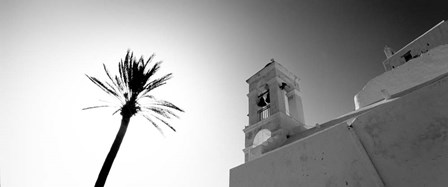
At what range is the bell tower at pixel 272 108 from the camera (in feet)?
33.3

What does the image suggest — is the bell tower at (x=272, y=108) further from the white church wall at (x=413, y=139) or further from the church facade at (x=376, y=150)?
the white church wall at (x=413, y=139)

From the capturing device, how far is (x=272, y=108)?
35.5 ft

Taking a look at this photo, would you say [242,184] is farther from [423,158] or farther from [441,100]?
[441,100]

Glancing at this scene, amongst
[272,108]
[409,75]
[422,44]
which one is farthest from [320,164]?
[422,44]

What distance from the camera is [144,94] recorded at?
31.2 feet

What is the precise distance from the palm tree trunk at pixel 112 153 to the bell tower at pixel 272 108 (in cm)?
525

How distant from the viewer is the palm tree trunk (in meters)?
7.21

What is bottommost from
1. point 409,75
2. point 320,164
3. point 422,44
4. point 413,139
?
point 320,164

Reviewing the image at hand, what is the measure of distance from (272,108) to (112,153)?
22.0 feet

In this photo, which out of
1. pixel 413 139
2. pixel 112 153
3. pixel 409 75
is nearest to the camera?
pixel 413 139

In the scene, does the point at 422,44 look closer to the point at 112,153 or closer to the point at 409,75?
the point at 409,75

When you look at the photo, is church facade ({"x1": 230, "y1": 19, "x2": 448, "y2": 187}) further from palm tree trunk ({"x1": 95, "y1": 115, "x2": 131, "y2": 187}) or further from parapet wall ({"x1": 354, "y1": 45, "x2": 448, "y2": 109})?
palm tree trunk ({"x1": 95, "y1": 115, "x2": 131, "y2": 187})

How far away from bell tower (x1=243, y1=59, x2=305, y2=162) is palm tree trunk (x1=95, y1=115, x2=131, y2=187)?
5251mm

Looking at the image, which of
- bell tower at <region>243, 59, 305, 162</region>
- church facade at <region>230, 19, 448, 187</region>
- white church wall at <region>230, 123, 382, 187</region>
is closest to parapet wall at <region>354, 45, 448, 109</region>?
church facade at <region>230, 19, 448, 187</region>
